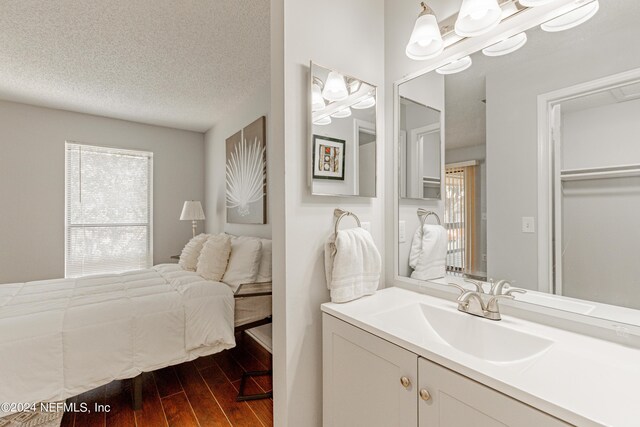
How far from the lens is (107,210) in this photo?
3.92m

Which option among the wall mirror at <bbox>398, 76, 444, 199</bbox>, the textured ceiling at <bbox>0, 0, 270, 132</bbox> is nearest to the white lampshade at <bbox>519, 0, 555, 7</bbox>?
the wall mirror at <bbox>398, 76, 444, 199</bbox>

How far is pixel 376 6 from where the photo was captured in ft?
A: 5.15

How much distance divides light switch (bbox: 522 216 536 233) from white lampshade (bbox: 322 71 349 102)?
3.13 feet

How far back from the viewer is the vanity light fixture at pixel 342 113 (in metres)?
1.39

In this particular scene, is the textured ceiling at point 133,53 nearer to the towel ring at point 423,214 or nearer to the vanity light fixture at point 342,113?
the vanity light fixture at point 342,113

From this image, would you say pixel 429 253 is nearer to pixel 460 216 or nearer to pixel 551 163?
pixel 460 216

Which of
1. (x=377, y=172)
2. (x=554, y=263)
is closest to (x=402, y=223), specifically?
(x=377, y=172)

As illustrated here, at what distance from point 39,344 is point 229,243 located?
1398mm

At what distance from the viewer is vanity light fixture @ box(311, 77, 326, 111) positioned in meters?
1.29

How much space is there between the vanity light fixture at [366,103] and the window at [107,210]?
150 inches

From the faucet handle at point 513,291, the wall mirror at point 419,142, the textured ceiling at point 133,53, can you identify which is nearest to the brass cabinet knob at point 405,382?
the faucet handle at point 513,291

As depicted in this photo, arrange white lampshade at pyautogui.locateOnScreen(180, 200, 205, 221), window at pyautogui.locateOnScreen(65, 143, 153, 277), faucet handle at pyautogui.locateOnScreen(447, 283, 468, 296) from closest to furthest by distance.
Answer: faucet handle at pyautogui.locateOnScreen(447, 283, 468, 296), window at pyautogui.locateOnScreen(65, 143, 153, 277), white lampshade at pyautogui.locateOnScreen(180, 200, 205, 221)

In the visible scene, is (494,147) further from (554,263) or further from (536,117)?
(554,263)

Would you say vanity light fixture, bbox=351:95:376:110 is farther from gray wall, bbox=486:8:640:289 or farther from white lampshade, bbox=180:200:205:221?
white lampshade, bbox=180:200:205:221
